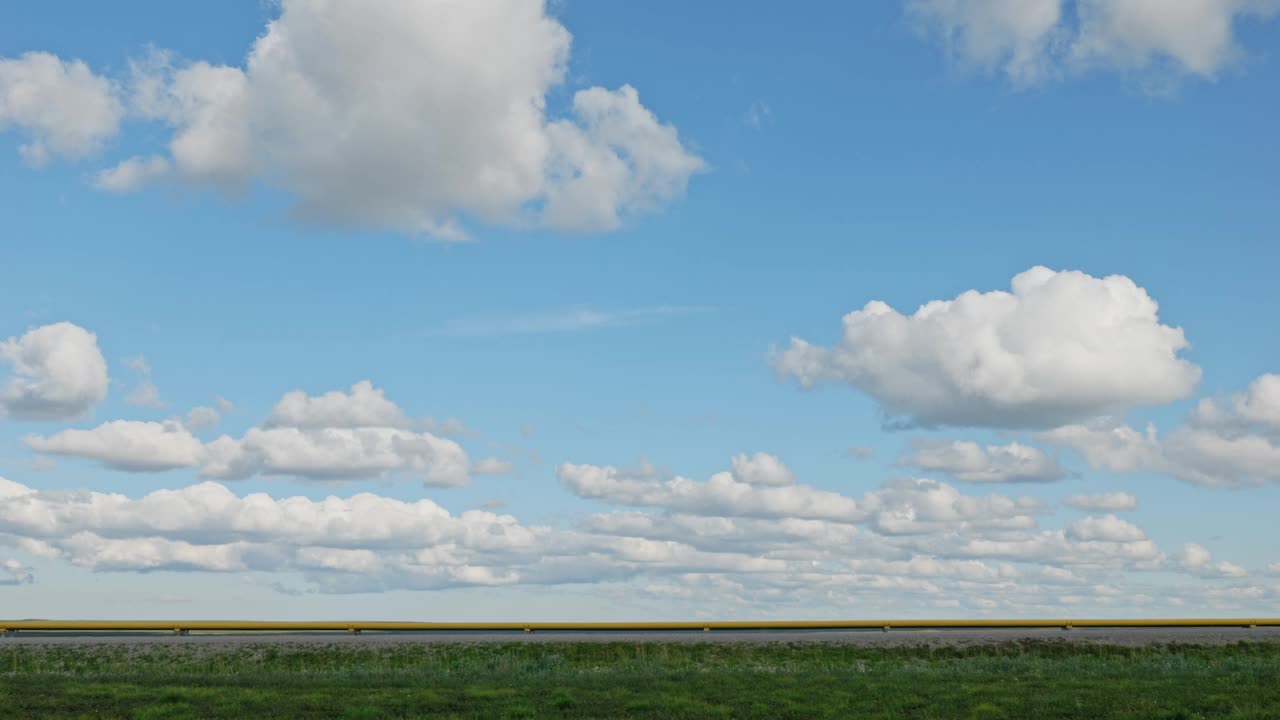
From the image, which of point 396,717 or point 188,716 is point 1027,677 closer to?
point 396,717

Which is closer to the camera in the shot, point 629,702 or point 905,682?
point 629,702

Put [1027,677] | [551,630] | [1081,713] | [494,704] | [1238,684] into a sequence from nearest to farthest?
[1081,713]
[494,704]
[1238,684]
[1027,677]
[551,630]

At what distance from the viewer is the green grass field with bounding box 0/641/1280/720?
28391mm

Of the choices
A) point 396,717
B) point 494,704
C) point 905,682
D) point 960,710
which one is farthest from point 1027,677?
point 396,717

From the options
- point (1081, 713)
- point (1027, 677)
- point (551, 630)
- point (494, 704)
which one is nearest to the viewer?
point (1081, 713)

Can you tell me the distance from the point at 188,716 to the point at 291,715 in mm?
2507

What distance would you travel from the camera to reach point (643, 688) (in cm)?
3438

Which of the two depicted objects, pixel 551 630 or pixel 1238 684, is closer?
pixel 1238 684

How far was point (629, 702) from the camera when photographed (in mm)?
30031

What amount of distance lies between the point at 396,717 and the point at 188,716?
528 cm

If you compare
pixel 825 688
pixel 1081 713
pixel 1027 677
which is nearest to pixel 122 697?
pixel 825 688

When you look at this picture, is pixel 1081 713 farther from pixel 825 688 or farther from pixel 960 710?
pixel 825 688

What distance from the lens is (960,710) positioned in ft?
92.8

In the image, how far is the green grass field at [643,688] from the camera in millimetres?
28391
